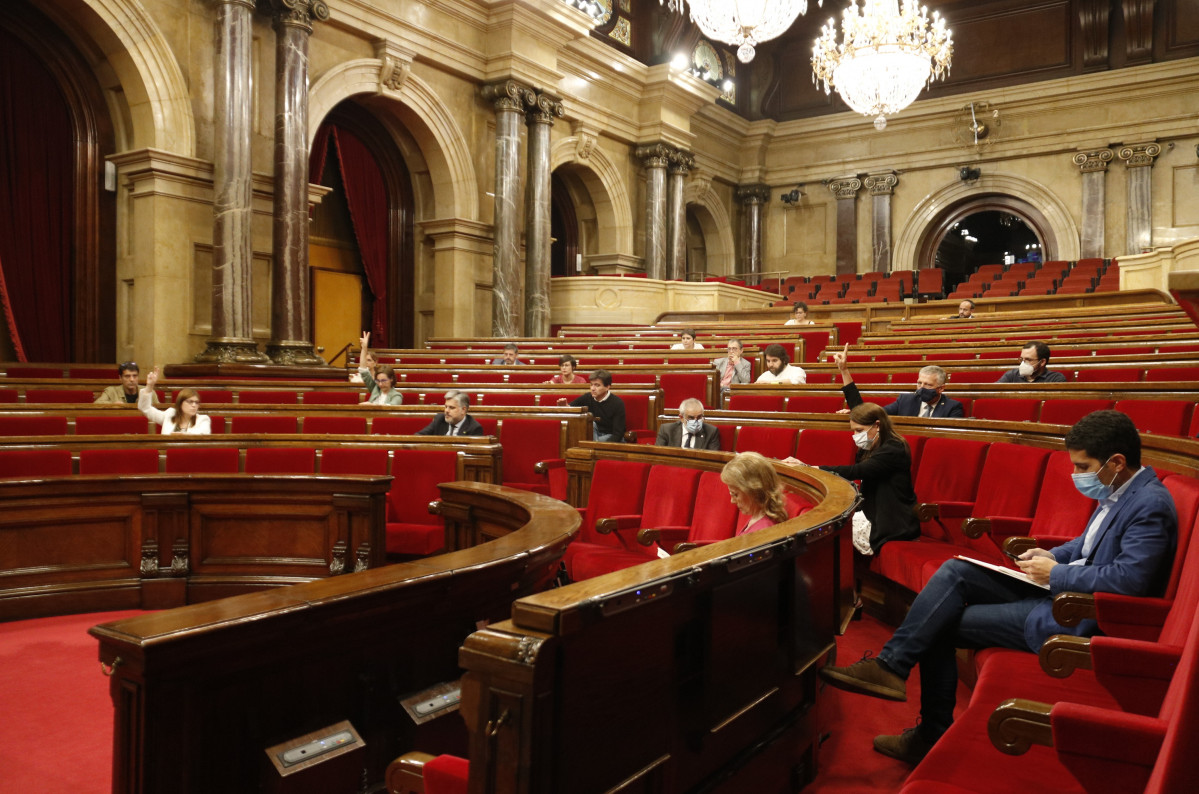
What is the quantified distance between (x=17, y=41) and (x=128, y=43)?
97 centimetres

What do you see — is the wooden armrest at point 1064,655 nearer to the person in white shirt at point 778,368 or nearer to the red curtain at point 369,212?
the person in white shirt at point 778,368

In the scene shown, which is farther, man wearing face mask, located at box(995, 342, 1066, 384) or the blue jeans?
man wearing face mask, located at box(995, 342, 1066, 384)

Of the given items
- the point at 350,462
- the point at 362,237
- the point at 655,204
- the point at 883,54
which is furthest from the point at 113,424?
the point at 655,204

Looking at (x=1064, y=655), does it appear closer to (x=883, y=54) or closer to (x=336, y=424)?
(x=336, y=424)

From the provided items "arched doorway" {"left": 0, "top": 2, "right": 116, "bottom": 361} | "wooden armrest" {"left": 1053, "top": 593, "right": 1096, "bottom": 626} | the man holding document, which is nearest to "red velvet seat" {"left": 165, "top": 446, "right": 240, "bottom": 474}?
the man holding document

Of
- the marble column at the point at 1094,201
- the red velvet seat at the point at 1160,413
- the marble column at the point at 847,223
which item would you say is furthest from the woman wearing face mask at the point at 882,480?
the marble column at the point at 847,223

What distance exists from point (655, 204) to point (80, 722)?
13.0 metres

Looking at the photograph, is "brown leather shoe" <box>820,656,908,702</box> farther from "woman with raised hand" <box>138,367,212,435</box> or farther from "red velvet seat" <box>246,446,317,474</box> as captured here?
"woman with raised hand" <box>138,367,212,435</box>

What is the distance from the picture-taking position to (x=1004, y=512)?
9.66ft

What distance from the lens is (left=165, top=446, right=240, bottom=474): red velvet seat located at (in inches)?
154

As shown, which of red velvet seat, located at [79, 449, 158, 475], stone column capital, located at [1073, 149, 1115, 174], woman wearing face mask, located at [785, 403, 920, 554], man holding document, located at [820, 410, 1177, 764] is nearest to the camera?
man holding document, located at [820, 410, 1177, 764]

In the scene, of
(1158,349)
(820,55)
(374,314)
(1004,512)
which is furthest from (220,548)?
(820,55)

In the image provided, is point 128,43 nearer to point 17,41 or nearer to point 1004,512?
point 17,41

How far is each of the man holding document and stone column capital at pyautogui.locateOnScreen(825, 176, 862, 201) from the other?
50.0ft
